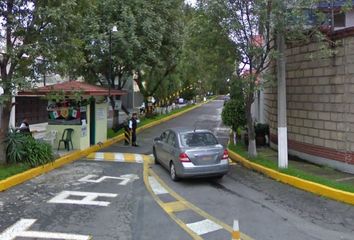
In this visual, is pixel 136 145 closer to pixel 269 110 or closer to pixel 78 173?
pixel 269 110

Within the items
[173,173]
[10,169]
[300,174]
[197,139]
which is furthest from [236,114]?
[10,169]

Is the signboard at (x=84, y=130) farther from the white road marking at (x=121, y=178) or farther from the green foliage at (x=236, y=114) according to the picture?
the green foliage at (x=236, y=114)

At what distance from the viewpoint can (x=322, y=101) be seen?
15.9 meters

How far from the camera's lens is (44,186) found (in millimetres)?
13305

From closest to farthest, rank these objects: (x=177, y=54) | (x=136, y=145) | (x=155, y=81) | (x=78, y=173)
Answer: (x=78, y=173) → (x=136, y=145) → (x=177, y=54) → (x=155, y=81)

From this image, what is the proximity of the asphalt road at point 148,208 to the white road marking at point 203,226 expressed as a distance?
26 centimetres

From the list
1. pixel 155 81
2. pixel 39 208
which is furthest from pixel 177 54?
pixel 39 208

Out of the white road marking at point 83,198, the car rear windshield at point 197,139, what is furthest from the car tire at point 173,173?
the white road marking at point 83,198

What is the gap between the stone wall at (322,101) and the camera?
1436cm

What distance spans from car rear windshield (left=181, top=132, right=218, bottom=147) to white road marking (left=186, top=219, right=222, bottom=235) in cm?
479

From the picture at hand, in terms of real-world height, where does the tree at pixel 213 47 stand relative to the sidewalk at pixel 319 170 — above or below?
above

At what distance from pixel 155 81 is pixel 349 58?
90.9 ft

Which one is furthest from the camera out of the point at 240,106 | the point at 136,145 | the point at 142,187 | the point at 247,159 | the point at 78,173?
the point at 136,145

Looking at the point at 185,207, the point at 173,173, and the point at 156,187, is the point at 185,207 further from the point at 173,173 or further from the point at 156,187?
the point at 173,173
